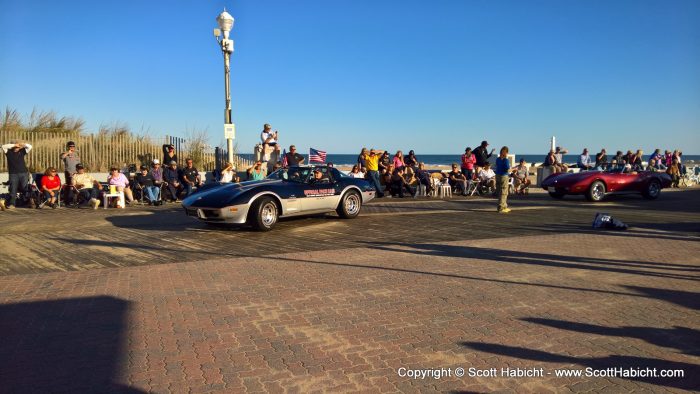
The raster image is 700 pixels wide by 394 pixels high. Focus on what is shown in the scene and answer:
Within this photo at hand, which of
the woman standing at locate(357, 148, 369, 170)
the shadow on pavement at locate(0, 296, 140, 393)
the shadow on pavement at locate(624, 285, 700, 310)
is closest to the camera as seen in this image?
the shadow on pavement at locate(0, 296, 140, 393)

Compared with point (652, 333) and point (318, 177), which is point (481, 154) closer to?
point (318, 177)

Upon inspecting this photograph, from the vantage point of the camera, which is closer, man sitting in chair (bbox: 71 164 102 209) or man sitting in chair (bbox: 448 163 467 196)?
man sitting in chair (bbox: 71 164 102 209)

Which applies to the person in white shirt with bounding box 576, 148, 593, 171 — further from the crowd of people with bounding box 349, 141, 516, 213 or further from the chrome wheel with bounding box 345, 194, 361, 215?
the chrome wheel with bounding box 345, 194, 361, 215

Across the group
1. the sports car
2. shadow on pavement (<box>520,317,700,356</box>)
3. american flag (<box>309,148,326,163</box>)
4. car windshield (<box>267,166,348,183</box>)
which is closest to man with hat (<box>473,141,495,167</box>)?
american flag (<box>309,148,326,163</box>)

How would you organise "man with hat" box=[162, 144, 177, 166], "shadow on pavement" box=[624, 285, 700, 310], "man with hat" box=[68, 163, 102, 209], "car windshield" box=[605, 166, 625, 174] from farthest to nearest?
"car windshield" box=[605, 166, 625, 174]
"man with hat" box=[162, 144, 177, 166]
"man with hat" box=[68, 163, 102, 209]
"shadow on pavement" box=[624, 285, 700, 310]

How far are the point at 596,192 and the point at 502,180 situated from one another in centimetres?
533

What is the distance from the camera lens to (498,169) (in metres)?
14.6

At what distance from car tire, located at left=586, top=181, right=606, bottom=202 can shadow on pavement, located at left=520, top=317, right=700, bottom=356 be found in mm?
13552

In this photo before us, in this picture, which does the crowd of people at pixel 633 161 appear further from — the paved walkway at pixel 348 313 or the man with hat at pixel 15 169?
the man with hat at pixel 15 169

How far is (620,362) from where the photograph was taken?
164 inches

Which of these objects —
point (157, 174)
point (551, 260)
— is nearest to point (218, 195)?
point (551, 260)

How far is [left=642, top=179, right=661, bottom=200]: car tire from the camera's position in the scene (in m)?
18.8

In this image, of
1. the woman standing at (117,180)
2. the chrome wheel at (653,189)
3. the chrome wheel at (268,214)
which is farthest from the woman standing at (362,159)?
the chrome wheel at (653,189)

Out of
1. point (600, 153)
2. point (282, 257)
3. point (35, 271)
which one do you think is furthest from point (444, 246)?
point (600, 153)
